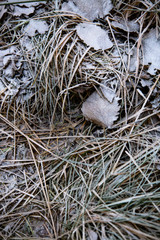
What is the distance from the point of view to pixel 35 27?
1301 mm

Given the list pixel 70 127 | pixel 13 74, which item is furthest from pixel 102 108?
pixel 13 74

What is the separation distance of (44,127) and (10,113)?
269 mm

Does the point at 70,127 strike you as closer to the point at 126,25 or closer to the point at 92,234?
the point at 92,234

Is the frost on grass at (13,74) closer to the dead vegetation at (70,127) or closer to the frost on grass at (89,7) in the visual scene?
the dead vegetation at (70,127)

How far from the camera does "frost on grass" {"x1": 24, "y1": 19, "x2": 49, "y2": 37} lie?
1.29 metres

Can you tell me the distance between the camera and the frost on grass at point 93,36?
125 cm

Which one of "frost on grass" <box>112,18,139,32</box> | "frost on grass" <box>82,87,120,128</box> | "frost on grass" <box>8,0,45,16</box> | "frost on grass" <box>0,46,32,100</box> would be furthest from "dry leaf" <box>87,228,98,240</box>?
"frost on grass" <box>8,0,45,16</box>

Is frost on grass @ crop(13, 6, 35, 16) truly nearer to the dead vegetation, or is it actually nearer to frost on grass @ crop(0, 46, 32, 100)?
the dead vegetation

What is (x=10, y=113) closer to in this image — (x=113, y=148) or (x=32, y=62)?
(x=32, y=62)

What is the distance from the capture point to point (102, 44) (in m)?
1.25

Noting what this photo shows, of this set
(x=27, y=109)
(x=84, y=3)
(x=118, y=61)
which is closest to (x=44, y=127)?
(x=27, y=109)

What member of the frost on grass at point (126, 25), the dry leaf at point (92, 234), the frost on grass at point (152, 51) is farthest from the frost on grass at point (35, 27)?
the dry leaf at point (92, 234)

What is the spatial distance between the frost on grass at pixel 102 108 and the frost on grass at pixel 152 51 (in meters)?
0.30

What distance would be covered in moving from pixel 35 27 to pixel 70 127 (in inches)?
29.3
